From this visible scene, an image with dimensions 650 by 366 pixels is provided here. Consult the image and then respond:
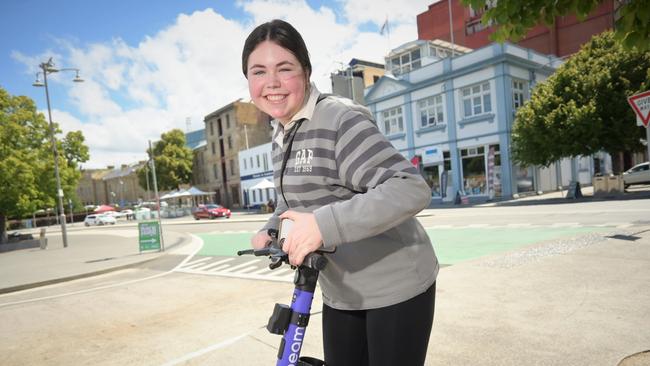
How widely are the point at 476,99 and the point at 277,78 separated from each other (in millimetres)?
25830

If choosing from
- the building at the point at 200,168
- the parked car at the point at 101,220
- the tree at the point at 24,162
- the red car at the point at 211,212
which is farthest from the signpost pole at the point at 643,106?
the building at the point at 200,168

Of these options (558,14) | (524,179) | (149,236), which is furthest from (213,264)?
(524,179)

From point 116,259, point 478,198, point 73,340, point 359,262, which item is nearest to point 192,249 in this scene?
point 116,259

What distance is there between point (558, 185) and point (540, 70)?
8.11 m

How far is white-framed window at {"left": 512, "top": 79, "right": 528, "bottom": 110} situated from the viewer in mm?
24203

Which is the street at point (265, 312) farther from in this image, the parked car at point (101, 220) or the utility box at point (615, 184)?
the parked car at point (101, 220)

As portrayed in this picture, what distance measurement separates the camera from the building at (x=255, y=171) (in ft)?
142

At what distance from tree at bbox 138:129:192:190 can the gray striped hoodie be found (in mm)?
58463

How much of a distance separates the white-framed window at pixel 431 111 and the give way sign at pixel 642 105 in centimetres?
2112

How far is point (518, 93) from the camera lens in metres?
24.7

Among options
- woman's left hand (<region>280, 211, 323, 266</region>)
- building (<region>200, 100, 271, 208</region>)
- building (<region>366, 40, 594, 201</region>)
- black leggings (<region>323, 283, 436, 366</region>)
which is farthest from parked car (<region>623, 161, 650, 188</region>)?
building (<region>200, 100, 271, 208</region>)

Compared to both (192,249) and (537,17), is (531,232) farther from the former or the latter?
(192,249)

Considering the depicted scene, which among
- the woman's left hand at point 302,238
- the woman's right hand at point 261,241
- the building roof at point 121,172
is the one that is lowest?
the woman's right hand at point 261,241

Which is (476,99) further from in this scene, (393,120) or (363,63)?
(363,63)
